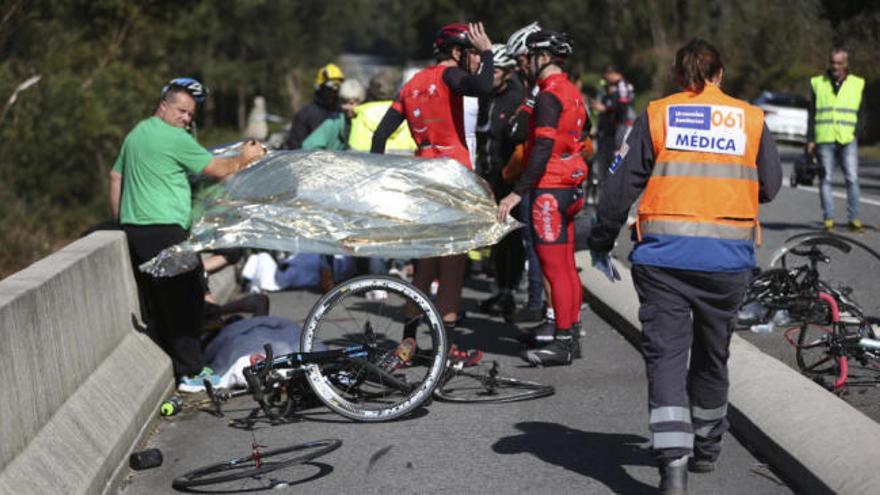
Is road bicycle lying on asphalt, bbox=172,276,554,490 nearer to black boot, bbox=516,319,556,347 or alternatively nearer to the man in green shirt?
the man in green shirt

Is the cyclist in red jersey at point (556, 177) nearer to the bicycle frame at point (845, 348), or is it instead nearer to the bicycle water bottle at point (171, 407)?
the bicycle frame at point (845, 348)

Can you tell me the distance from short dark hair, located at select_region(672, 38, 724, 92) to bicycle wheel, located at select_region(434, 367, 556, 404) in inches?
104

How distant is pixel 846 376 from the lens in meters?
8.31

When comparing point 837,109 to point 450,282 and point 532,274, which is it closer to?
point 532,274

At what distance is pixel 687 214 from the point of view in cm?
655

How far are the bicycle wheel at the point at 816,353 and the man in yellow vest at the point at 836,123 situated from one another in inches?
287

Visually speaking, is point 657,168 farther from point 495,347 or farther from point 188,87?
point 495,347

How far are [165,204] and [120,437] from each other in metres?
2.15

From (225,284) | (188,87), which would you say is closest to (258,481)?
(188,87)

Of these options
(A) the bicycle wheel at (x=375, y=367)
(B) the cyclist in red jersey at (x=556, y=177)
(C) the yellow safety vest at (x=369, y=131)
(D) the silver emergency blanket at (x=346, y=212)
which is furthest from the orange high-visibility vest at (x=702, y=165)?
(C) the yellow safety vest at (x=369, y=131)

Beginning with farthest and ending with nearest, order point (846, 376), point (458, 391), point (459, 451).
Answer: point (458, 391) → point (846, 376) → point (459, 451)

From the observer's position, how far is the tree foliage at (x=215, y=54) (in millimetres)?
17906

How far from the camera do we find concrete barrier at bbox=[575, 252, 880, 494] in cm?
640

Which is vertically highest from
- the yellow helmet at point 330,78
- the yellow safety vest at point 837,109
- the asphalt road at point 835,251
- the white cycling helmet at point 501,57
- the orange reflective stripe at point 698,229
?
the white cycling helmet at point 501,57
